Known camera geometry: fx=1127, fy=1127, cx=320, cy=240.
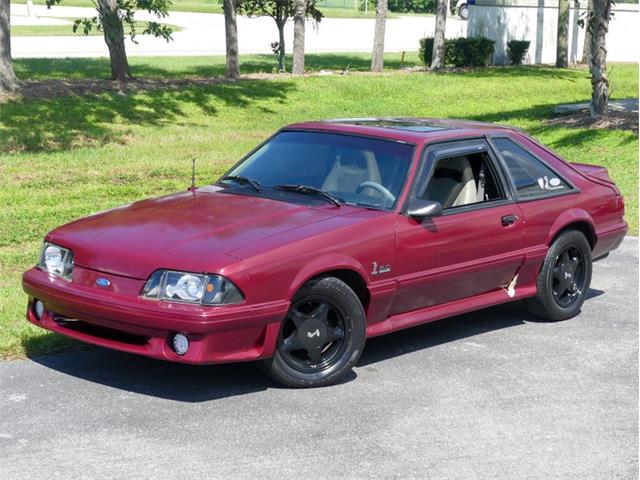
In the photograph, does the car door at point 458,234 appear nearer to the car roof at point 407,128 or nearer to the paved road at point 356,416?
the car roof at point 407,128

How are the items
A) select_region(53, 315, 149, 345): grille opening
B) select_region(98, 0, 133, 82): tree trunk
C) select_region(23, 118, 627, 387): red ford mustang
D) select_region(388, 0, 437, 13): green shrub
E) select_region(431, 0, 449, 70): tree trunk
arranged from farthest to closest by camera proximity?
1. select_region(388, 0, 437, 13): green shrub
2. select_region(431, 0, 449, 70): tree trunk
3. select_region(98, 0, 133, 82): tree trunk
4. select_region(53, 315, 149, 345): grille opening
5. select_region(23, 118, 627, 387): red ford mustang

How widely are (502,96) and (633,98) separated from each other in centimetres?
282

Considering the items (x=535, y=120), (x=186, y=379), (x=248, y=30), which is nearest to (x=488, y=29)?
(x=535, y=120)

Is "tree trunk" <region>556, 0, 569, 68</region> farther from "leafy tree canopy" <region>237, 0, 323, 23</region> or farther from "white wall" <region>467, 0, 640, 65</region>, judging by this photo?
"leafy tree canopy" <region>237, 0, 323, 23</region>

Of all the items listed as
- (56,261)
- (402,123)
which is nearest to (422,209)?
(402,123)

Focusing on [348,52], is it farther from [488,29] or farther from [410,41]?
[410,41]

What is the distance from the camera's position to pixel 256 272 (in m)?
6.20

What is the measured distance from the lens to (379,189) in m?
7.29

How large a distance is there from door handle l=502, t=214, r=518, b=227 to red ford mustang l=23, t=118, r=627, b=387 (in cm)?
1

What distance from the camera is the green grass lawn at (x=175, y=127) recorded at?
11906 millimetres

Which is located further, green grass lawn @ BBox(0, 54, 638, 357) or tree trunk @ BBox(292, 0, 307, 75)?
tree trunk @ BBox(292, 0, 307, 75)

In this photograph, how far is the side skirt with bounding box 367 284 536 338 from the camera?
23.2ft

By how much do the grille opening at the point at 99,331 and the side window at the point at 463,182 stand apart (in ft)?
7.01

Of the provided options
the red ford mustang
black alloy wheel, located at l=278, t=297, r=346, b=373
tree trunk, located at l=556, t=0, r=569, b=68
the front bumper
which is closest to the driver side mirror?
the red ford mustang
